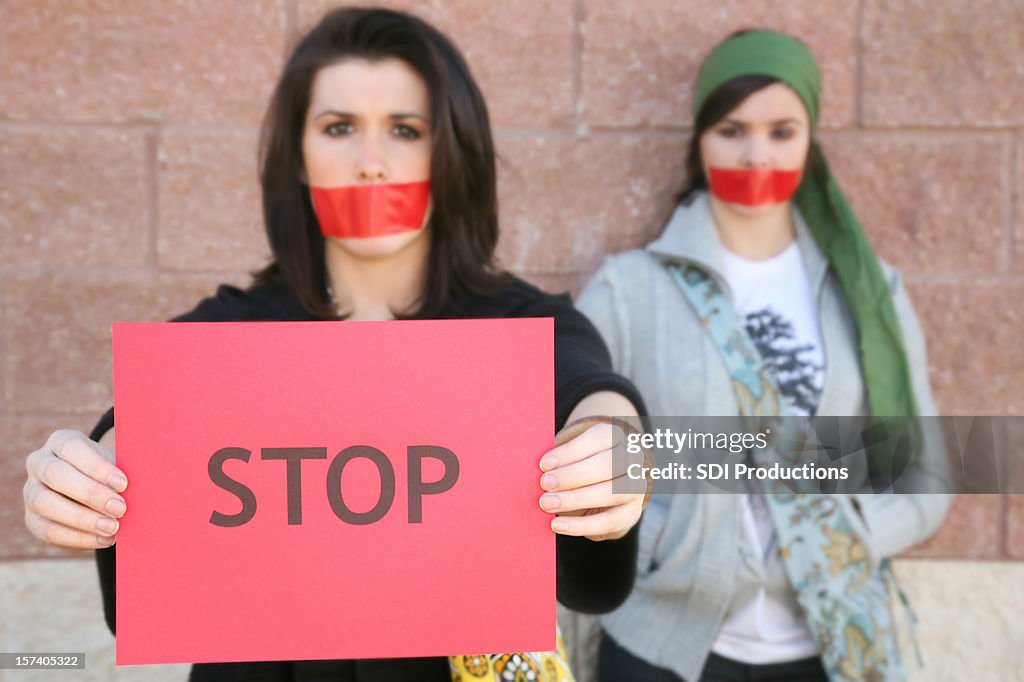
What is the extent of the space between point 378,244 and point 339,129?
0.24m

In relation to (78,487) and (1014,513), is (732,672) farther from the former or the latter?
(78,487)

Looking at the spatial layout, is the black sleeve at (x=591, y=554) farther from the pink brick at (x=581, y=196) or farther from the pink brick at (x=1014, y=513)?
the pink brick at (x=1014, y=513)

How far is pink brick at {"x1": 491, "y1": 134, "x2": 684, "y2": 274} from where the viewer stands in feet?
8.32

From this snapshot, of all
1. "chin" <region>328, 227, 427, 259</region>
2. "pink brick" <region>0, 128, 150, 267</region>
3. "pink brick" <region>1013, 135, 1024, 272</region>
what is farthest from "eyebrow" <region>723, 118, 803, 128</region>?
"pink brick" <region>0, 128, 150, 267</region>

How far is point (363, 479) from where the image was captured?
1.08m

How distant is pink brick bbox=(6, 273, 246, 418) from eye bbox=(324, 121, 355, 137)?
1.06 m

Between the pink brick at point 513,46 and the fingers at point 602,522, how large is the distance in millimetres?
1616

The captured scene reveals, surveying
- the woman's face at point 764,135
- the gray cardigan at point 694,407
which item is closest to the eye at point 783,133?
the woman's face at point 764,135

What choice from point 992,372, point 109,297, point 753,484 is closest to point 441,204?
point 753,484

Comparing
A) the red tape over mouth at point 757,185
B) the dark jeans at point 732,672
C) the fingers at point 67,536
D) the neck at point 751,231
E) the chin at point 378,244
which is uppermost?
the red tape over mouth at point 757,185

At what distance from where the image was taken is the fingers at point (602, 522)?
42.2 inches

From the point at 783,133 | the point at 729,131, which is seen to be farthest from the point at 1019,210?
the point at 729,131

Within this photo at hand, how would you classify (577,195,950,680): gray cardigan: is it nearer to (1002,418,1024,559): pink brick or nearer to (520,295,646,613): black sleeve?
(1002,418,1024,559): pink brick

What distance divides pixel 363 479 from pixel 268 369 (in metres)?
0.18
